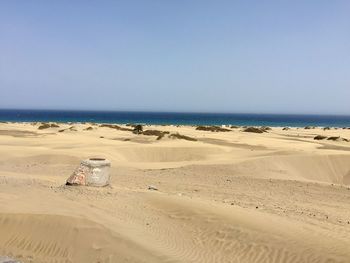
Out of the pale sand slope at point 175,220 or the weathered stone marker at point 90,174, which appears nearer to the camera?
the pale sand slope at point 175,220

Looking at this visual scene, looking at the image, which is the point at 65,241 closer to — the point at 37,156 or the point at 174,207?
the point at 174,207

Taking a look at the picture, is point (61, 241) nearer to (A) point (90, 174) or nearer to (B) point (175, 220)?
(B) point (175, 220)

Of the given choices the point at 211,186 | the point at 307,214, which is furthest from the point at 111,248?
the point at 211,186

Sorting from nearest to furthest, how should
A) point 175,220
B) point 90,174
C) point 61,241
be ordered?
point 61,241 < point 175,220 < point 90,174

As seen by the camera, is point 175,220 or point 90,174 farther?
point 90,174

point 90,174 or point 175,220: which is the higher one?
point 90,174

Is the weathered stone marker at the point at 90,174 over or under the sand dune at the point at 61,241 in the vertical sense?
over

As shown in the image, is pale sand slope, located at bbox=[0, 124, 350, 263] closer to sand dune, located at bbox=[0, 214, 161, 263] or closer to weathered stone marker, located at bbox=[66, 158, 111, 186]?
sand dune, located at bbox=[0, 214, 161, 263]

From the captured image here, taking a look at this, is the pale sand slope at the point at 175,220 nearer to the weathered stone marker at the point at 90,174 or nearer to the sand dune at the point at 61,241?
the sand dune at the point at 61,241

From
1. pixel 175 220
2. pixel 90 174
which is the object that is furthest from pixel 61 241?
pixel 90 174

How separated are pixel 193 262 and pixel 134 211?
9.75 ft

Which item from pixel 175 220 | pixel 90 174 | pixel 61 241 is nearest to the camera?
pixel 61 241

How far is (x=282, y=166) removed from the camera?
20766mm

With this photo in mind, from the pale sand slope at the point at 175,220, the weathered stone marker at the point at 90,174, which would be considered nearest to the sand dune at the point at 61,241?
the pale sand slope at the point at 175,220
